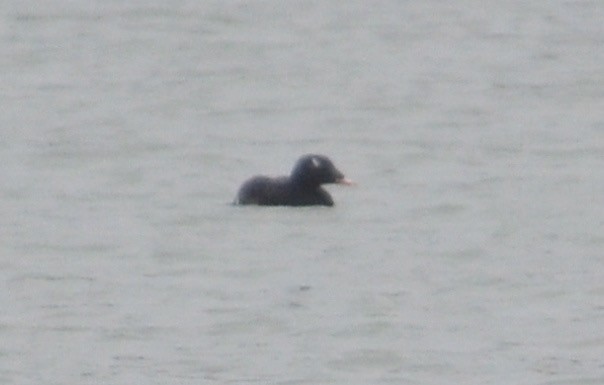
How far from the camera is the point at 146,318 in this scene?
15.6 metres

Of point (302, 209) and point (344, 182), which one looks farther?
point (344, 182)

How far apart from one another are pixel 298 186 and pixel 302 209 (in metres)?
0.16

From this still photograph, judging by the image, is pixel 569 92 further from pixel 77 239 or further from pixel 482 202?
pixel 77 239

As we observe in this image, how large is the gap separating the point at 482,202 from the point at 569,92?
6.18m

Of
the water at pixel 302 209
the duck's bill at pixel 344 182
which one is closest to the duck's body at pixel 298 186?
the duck's bill at pixel 344 182

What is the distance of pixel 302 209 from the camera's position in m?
19.9

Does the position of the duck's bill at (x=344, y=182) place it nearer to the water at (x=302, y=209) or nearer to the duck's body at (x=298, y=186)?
the duck's body at (x=298, y=186)

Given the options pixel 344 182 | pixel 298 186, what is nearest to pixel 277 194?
pixel 298 186

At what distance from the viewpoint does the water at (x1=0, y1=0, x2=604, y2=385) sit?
15.0 m

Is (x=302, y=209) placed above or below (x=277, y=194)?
below

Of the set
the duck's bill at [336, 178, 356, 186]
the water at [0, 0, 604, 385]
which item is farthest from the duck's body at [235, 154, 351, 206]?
the water at [0, 0, 604, 385]

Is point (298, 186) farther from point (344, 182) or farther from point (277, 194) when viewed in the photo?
point (344, 182)

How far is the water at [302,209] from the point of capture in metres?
15.0

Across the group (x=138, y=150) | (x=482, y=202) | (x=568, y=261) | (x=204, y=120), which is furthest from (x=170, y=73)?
(x=568, y=261)
